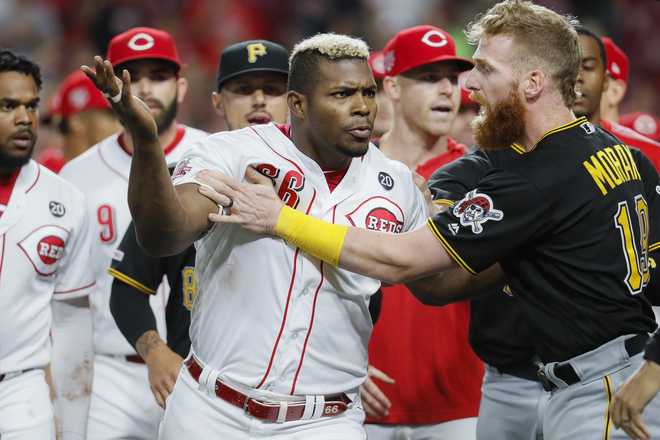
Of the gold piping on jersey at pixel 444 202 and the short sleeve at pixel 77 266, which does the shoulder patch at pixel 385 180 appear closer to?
the gold piping on jersey at pixel 444 202

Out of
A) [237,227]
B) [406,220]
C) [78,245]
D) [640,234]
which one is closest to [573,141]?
[640,234]

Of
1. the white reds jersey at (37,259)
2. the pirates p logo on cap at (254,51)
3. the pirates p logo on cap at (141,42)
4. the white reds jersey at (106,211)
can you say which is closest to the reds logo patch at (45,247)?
the white reds jersey at (37,259)

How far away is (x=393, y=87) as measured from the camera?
564 cm

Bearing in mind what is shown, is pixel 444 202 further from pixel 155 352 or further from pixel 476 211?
pixel 155 352

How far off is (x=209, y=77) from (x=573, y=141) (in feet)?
28.5

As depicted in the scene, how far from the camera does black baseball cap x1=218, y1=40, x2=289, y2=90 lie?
5.07 meters

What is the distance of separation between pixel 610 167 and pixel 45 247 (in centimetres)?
252

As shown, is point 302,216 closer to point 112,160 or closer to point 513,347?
point 513,347

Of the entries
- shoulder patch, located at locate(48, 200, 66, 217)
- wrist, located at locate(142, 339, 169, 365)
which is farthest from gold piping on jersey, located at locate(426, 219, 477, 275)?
shoulder patch, located at locate(48, 200, 66, 217)

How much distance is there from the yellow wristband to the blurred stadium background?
8025 mm

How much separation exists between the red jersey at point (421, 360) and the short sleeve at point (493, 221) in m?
1.49

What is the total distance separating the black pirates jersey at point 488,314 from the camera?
171 inches

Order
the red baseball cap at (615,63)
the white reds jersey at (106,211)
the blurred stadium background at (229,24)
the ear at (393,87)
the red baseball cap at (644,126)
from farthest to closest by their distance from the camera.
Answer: the blurred stadium background at (229,24) → the red baseball cap at (644,126) → the red baseball cap at (615,63) → the ear at (393,87) → the white reds jersey at (106,211)

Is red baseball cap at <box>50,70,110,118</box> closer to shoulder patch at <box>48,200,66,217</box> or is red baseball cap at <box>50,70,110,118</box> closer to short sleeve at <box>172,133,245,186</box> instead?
shoulder patch at <box>48,200,66,217</box>
